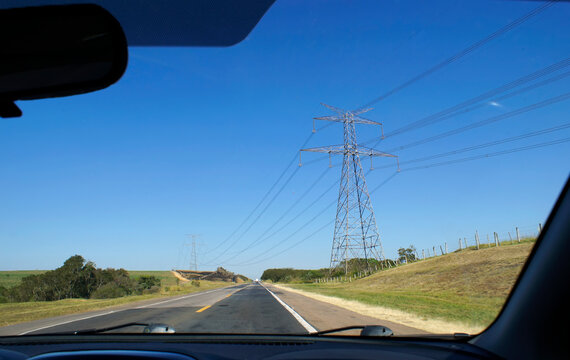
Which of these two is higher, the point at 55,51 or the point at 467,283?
the point at 55,51

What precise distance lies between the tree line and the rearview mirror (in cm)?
467

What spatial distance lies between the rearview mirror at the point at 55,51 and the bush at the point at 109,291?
5.94 meters

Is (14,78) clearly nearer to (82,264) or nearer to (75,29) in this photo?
(75,29)

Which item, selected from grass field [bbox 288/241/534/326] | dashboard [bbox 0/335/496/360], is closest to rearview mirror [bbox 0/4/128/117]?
dashboard [bbox 0/335/496/360]

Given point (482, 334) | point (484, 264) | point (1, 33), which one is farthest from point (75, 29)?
point (484, 264)

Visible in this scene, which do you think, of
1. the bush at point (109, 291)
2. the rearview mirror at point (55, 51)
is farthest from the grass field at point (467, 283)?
the bush at point (109, 291)

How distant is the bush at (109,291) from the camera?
6562 millimetres

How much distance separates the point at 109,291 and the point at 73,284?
0.74 m

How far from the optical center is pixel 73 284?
609 cm

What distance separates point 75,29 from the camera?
1216mm

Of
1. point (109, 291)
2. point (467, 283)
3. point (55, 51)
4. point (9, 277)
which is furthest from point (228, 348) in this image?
point (109, 291)

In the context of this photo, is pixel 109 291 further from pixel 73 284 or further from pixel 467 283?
pixel 467 283

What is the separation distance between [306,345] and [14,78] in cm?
290

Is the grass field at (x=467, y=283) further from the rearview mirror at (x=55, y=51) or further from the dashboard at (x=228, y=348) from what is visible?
the rearview mirror at (x=55, y=51)
